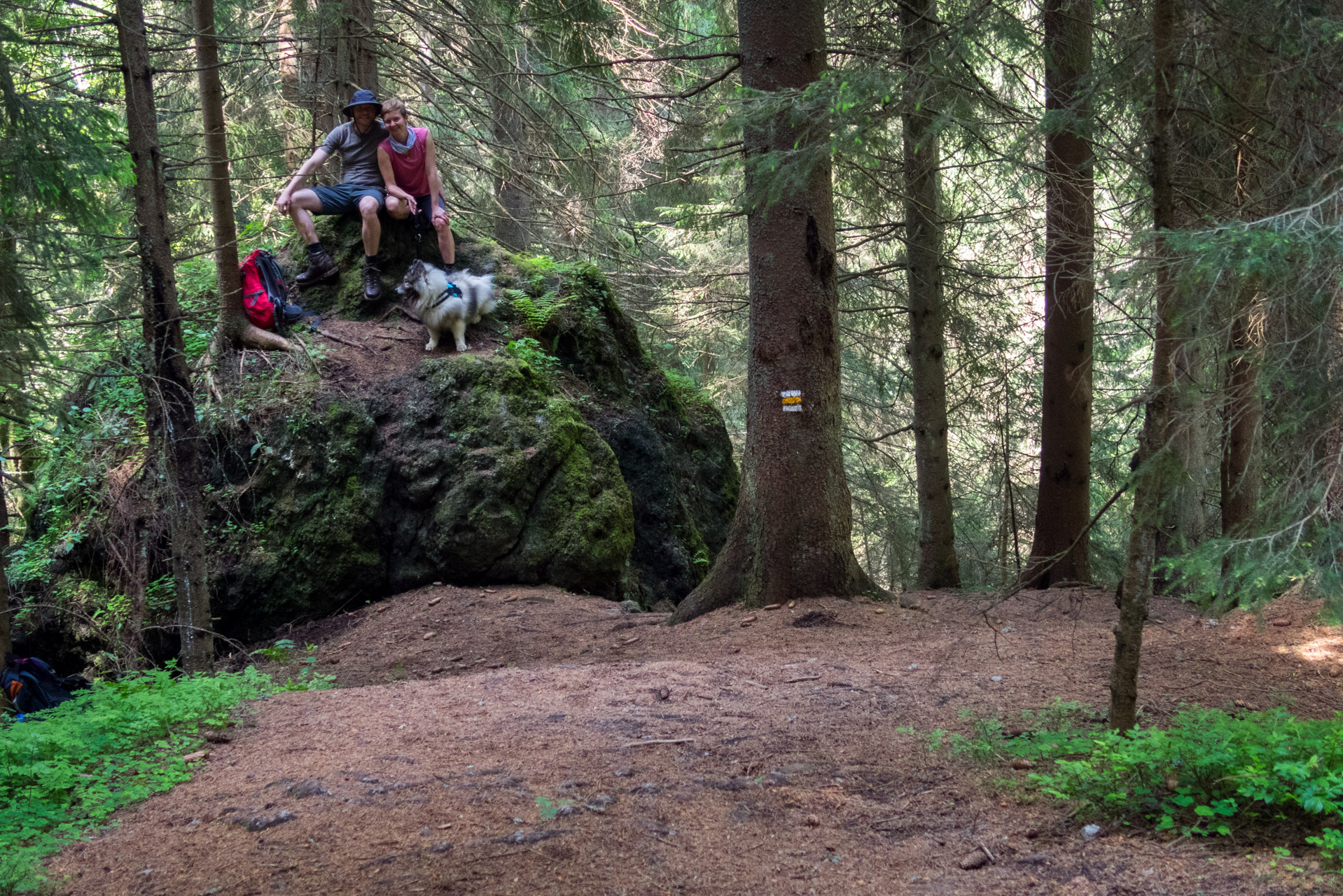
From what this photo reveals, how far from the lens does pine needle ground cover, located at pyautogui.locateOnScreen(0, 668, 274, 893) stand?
3.22 meters

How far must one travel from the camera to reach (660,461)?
1031 centimetres

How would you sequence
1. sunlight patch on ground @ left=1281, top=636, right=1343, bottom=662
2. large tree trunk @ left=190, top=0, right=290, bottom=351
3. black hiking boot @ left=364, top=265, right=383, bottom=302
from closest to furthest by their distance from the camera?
sunlight patch on ground @ left=1281, top=636, right=1343, bottom=662
large tree trunk @ left=190, top=0, right=290, bottom=351
black hiking boot @ left=364, top=265, right=383, bottom=302

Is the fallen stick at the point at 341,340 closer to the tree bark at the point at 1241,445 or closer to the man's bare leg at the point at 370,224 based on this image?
the man's bare leg at the point at 370,224

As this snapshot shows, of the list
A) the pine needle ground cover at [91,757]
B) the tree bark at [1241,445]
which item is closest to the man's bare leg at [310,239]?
the pine needle ground cover at [91,757]

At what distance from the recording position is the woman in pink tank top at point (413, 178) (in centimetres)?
905

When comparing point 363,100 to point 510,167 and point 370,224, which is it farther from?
point 510,167

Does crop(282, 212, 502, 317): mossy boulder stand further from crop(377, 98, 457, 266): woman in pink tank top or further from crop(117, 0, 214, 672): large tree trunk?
crop(117, 0, 214, 672): large tree trunk

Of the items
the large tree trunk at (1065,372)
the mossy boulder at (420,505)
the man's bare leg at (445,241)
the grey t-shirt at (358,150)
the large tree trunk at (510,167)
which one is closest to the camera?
the large tree trunk at (1065,372)

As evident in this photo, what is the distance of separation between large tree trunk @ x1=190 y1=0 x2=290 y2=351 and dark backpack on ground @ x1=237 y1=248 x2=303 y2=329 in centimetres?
12

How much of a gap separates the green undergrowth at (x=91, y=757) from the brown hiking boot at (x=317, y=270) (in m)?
5.99

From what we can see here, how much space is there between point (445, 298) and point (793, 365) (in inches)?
169

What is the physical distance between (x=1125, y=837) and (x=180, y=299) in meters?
10.9

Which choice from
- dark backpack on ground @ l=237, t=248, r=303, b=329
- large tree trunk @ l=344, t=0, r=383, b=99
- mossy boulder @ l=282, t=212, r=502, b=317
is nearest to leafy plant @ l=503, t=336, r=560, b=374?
mossy boulder @ l=282, t=212, r=502, b=317

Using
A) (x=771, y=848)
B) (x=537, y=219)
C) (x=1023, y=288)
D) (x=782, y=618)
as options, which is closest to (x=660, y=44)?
(x=537, y=219)
